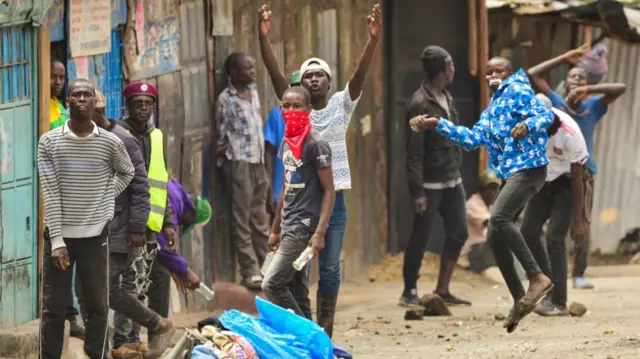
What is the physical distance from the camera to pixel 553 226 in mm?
12883

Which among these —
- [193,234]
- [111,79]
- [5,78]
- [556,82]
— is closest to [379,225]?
[556,82]

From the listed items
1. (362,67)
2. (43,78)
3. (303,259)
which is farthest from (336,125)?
(43,78)

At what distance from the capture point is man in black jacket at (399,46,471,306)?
43.7 feet

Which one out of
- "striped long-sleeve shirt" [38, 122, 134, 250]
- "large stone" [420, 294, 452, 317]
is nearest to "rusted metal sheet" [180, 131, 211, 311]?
"large stone" [420, 294, 452, 317]

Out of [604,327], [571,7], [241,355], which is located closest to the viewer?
[241,355]

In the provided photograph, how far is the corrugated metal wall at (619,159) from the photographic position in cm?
1792

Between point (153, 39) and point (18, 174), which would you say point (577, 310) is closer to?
point (153, 39)

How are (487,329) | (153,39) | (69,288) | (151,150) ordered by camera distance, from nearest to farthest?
1. (69,288)
2. (151,150)
3. (487,329)
4. (153,39)

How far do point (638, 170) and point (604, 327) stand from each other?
6076 millimetres

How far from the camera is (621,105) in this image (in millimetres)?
17969

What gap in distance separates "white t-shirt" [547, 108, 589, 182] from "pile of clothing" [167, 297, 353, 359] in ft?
11.9

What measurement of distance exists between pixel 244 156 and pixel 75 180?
167 inches

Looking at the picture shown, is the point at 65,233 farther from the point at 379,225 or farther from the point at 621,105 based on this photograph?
the point at 621,105

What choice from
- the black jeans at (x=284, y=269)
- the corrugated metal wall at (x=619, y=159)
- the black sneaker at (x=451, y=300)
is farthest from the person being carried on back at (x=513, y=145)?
the corrugated metal wall at (x=619, y=159)
